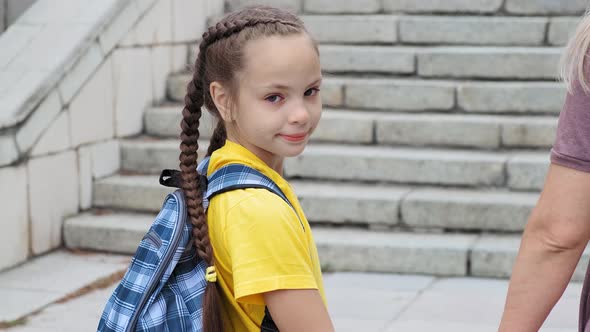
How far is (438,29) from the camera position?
721 centimetres

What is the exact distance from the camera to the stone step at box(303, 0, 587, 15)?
7172 millimetres

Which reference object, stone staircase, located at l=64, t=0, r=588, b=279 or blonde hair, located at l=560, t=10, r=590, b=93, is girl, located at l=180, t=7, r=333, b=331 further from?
stone staircase, located at l=64, t=0, r=588, b=279

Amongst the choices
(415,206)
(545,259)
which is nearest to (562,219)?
(545,259)

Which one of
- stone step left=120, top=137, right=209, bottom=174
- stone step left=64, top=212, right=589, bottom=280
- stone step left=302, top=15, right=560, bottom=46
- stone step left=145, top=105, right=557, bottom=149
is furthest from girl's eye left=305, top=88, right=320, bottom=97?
stone step left=302, top=15, right=560, bottom=46

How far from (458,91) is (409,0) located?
121cm

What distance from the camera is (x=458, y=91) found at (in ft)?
21.5

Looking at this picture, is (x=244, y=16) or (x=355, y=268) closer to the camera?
(x=244, y=16)

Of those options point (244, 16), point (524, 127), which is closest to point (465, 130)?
point (524, 127)

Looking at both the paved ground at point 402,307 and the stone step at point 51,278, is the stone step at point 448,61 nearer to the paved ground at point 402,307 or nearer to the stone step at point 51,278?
the paved ground at point 402,307

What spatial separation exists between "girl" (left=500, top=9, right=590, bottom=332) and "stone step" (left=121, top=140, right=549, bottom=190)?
400 cm

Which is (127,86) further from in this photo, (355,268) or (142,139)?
(355,268)

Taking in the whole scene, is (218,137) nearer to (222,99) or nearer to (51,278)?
(222,99)

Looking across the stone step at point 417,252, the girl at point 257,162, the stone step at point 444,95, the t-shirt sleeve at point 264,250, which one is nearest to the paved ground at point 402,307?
the stone step at point 417,252

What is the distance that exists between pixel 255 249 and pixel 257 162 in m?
0.25
